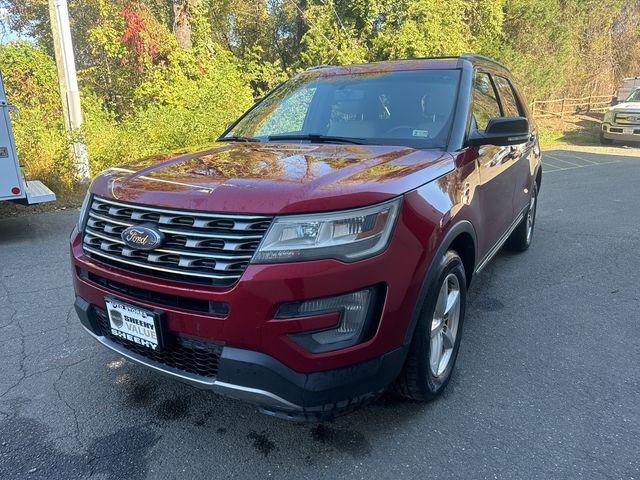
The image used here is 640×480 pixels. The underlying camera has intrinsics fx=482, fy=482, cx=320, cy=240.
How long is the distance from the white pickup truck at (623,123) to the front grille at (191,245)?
17.1 metres

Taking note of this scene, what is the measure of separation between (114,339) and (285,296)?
1084 millimetres

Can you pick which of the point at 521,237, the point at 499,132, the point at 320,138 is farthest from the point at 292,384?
the point at 521,237

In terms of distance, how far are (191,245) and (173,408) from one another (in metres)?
1.14

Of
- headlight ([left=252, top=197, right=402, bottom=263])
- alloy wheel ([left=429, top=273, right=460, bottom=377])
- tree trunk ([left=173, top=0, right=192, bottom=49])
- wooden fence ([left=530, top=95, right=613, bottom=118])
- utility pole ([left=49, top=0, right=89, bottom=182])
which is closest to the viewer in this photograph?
headlight ([left=252, top=197, right=402, bottom=263])

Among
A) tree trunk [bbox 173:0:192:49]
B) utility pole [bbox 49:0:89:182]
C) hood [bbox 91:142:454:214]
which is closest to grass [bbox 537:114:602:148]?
tree trunk [bbox 173:0:192:49]

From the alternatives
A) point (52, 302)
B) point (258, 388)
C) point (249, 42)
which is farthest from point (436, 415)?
point (249, 42)

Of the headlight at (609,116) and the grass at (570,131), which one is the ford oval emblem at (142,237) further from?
the headlight at (609,116)

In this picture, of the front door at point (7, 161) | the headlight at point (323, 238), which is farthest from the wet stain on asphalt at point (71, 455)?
the front door at point (7, 161)

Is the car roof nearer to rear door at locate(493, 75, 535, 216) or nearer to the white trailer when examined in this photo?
rear door at locate(493, 75, 535, 216)

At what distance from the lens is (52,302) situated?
404 cm

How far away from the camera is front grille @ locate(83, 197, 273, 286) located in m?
1.93

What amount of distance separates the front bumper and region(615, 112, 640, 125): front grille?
55.1ft

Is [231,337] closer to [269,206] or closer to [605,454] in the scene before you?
[269,206]

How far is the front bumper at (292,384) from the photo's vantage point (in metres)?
1.94
